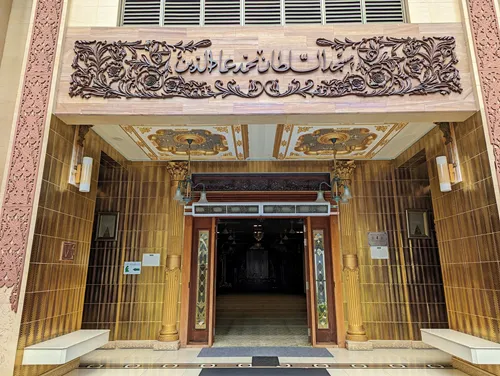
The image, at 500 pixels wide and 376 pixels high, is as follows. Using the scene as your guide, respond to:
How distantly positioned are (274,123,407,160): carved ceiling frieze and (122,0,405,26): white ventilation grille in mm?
1324

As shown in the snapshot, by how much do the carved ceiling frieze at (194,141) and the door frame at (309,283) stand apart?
1.11 metres

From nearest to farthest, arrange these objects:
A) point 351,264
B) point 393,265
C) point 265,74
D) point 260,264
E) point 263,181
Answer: point 265,74, point 351,264, point 393,265, point 263,181, point 260,264

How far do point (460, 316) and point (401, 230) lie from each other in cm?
175

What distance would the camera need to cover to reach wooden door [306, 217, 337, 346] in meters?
5.09

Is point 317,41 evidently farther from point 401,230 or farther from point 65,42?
point 401,230

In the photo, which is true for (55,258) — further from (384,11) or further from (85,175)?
(384,11)

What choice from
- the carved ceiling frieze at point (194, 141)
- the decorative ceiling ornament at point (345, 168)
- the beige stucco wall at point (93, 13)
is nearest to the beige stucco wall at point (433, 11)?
the decorative ceiling ornament at point (345, 168)

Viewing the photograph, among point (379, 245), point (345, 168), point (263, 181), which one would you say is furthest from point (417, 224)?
point (263, 181)

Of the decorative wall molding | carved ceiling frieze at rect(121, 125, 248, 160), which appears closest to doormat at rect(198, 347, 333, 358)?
the decorative wall molding

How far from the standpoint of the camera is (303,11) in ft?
13.4

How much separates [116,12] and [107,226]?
3257 millimetres

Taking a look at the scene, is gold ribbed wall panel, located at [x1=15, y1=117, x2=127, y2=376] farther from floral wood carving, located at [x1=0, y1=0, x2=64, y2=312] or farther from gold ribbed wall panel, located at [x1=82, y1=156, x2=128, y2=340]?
gold ribbed wall panel, located at [x1=82, y1=156, x2=128, y2=340]

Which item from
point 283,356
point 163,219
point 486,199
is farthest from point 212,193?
point 486,199

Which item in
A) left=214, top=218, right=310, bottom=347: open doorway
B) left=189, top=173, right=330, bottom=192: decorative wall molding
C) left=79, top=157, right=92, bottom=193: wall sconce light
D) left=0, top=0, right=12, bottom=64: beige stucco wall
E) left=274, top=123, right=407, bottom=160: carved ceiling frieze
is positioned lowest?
left=214, top=218, right=310, bottom=347: open doorway
